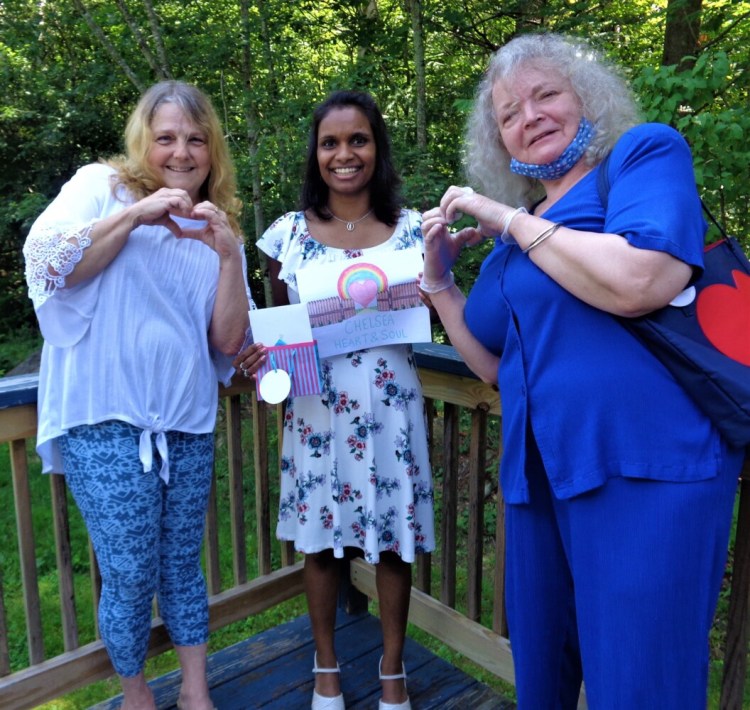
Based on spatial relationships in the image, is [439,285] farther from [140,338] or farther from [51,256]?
[51,256]

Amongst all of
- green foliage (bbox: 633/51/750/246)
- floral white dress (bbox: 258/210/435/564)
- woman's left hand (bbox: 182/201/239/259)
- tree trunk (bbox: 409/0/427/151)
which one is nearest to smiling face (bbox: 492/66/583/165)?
floral white dress (bbox: 258/210/435/564)

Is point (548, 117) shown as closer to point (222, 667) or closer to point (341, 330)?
point (341, 330)

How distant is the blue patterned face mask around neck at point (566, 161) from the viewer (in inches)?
56.8

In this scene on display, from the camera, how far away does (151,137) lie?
1.93m

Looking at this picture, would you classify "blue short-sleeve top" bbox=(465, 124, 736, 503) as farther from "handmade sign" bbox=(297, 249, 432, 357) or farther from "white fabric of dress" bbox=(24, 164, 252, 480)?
"white fabric of dress" bbox=(24, 164, 252, 480)

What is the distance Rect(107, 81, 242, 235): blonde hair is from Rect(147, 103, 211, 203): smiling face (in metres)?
0.01

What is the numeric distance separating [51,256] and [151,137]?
0.46m

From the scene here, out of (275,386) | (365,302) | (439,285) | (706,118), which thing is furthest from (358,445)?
(706,118)

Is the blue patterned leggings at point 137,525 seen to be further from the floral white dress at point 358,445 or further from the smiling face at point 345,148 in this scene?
the smiling face at point 345,148

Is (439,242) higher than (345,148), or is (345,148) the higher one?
(345,148)

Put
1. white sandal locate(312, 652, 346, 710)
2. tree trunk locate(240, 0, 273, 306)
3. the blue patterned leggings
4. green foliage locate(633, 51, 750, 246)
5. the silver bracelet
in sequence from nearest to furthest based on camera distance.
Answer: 1. the silver bracelet
2. the blue patterned leggings
3. white sandal locate(312, 652, 346, 710)
4. green foliage locate(633, 51, 750, 246)
5. tree trunk locate(240, 0, 273, 306)

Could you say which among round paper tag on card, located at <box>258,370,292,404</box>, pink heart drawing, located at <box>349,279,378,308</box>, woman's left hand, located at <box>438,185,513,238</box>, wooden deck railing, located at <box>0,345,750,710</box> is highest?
woman's left hand, located at <box>438,185,513,238</box>

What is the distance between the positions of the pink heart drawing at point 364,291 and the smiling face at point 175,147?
542 mm

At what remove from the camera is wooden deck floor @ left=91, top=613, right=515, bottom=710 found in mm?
2367
